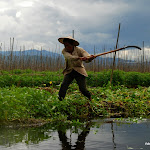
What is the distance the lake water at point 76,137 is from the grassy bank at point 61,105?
20.5 inches

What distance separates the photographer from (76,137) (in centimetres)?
370

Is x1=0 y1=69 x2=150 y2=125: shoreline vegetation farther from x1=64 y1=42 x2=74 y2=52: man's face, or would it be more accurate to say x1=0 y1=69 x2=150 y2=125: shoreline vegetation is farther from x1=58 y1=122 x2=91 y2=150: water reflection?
x1=64 y1=42 x2=74 y2=52: man's face

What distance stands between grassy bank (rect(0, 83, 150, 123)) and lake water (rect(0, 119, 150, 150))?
0.52m

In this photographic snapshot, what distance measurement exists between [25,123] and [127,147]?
8.03ft

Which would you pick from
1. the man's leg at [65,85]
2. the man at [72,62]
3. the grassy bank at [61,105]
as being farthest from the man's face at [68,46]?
the grassy bank at [61,105]

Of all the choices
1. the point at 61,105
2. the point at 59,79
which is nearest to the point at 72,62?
the point at 61,105

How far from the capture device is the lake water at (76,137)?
3.18 m

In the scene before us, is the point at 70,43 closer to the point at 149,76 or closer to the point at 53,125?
the point at 53,125

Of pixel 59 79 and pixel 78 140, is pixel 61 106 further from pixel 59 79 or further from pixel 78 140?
pixel 59 79

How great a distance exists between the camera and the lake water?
318cm

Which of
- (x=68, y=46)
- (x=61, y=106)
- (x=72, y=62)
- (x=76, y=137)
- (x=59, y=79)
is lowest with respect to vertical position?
(x=76, y=137)

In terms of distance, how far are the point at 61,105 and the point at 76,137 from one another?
7.28 ft

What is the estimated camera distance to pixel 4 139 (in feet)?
11.9

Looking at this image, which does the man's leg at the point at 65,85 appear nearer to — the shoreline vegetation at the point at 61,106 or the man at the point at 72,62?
the man at the point at 72,62
